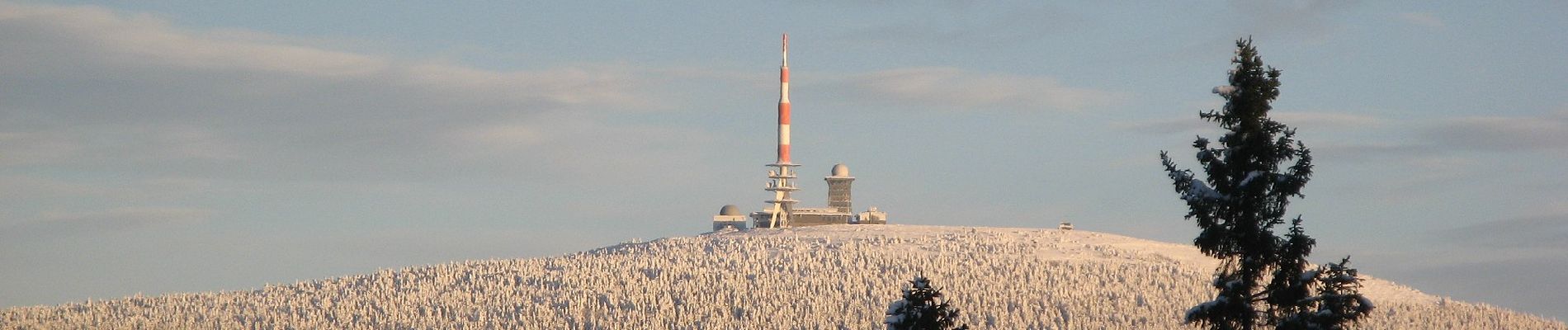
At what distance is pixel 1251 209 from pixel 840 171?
315 ft

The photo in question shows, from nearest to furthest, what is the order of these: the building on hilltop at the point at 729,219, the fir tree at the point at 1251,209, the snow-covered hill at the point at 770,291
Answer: the fir tree at the point at 1251,209 < the snow-covered hill at the point at 770,291 < the building on hilltop at the point at 729,219

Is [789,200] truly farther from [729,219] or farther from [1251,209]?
[1251,209]

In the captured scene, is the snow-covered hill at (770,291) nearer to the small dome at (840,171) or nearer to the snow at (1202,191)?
the small dome at (840,171)

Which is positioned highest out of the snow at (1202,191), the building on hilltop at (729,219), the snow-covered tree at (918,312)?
the building on hilltop at (729,219)

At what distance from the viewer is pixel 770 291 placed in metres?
112

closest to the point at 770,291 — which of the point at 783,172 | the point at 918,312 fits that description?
the point at 783,172

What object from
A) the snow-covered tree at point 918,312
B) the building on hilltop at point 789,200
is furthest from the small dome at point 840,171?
A: the snow-covered tree at point 918,312

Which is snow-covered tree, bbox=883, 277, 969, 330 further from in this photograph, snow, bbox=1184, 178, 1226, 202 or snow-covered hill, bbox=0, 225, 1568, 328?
snow-covered hill, bbox=0, 225, 1568, 328

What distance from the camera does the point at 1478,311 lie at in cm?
12162

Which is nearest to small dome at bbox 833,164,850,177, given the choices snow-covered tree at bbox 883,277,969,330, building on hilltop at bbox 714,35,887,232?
building on hilltop at bbox 714,35,887,232

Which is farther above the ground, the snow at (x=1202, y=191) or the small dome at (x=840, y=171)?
the small dome at (x=840, y=171)

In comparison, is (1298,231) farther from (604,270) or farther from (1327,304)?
(604,270)

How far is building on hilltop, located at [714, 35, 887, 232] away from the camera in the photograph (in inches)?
5315

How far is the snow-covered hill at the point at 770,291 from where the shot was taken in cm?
10788
